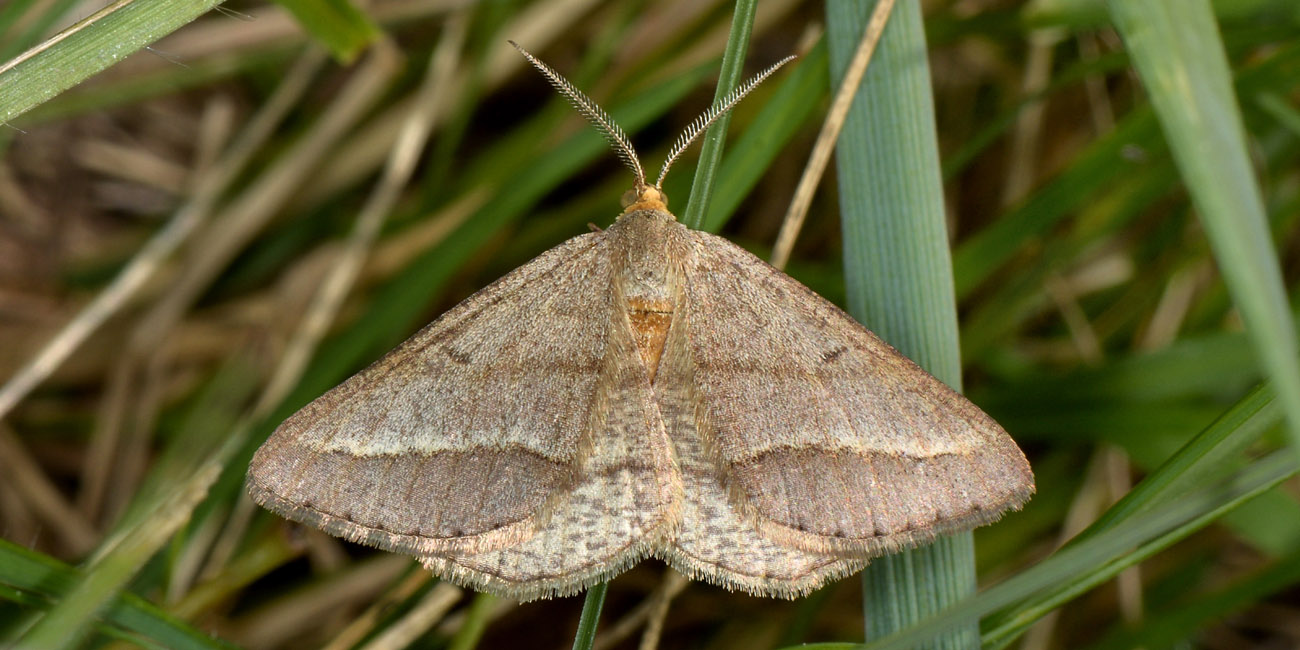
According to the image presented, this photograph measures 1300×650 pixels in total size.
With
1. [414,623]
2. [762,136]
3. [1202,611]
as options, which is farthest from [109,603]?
[1202,611]

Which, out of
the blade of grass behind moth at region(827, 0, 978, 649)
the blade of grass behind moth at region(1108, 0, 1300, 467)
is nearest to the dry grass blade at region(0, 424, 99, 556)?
the blade of grass behind moth at region(827, 0, 978, 649)

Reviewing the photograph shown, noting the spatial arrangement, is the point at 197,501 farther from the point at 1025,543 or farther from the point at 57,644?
the point at 1025,543

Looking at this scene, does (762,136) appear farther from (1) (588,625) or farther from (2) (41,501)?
(2) (41,501)

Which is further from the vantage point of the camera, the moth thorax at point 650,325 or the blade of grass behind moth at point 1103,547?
the moth thorax at point 650,325

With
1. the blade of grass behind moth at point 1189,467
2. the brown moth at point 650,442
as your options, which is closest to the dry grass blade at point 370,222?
the brown moth at point 650,442

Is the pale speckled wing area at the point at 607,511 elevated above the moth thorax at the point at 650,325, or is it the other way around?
the moth thorax at the point at 650,325

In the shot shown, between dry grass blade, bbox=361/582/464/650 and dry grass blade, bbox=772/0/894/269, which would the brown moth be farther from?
dry grass blade, bbox=361/582/464/650

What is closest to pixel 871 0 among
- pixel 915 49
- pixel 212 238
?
pixel 915 49

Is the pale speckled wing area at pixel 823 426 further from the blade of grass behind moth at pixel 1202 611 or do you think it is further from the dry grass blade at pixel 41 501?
the dry grass blade at pixel 41 501
